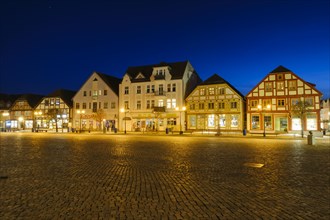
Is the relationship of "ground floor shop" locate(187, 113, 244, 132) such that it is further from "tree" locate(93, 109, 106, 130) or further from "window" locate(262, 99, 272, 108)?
"tree" locate(93, 109, 106, 130)

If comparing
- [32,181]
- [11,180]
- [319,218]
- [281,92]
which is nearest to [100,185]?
[32,181]

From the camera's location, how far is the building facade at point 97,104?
59.3m

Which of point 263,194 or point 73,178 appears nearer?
point 263,194

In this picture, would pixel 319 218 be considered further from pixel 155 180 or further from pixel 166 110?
pixel 166 110

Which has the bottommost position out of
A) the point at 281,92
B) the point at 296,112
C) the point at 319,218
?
the point at 319,218

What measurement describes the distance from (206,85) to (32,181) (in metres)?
44.9

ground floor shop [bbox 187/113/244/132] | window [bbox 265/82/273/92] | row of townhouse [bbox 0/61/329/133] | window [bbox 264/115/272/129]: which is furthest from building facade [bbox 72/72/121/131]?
window [bbox 265/82/273/92]

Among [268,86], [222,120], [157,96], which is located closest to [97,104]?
[157,96]

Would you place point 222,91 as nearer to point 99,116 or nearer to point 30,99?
point 99,116

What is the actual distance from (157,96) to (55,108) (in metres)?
26.0

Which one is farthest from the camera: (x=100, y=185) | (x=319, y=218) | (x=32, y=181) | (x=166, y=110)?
(x=166, y=110)

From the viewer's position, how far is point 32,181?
373 inches

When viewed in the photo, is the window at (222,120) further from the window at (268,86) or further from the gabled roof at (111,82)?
the gabled roof at (111,82)

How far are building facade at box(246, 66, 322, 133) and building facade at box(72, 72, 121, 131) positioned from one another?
28131 mm
